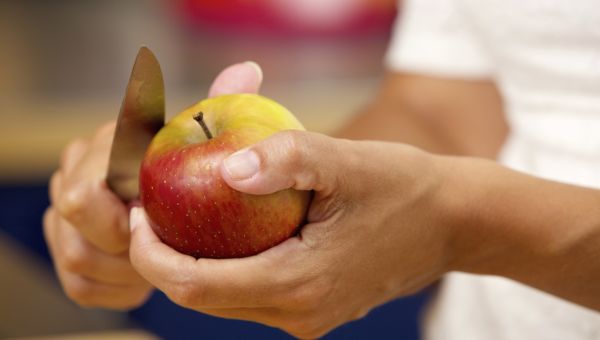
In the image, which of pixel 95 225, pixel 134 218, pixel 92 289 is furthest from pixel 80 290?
pixel 134 218

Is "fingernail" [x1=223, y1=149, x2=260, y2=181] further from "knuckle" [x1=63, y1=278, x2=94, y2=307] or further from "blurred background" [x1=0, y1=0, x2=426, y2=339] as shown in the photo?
"blurred background" [x1=0, y1=0, x2=426, y2=339]

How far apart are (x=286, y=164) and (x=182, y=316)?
4.29 ft

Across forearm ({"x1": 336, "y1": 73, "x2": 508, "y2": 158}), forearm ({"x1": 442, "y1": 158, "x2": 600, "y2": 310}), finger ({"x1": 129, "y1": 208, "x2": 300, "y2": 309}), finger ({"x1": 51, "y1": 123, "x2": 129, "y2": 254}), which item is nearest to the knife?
finger ({"x1": 51, "y1": 123, "x2": 129, "y2": 254})

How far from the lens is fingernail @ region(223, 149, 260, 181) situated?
60 centimetres

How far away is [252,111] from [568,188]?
244mm

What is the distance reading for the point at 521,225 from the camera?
689mm

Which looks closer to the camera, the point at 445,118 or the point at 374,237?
the point at 374,237

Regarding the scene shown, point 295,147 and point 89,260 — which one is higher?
point 295,147

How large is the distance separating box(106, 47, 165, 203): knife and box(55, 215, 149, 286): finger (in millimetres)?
86

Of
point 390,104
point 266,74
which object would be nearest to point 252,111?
point 390,104

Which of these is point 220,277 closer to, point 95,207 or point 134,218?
point 134,218

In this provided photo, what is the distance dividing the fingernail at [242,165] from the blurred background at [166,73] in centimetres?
93

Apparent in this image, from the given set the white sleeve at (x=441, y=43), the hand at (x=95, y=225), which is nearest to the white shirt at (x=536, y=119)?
the white sleeve at (x=441, y=43)

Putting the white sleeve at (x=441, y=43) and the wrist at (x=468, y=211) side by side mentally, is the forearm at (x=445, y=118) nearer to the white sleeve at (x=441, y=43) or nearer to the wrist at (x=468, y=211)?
the white sleeve at (x=441, y=43)
